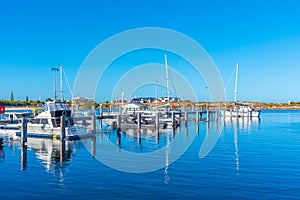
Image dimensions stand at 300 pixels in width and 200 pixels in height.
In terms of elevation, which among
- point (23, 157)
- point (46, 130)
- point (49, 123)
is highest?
point (49, 123)

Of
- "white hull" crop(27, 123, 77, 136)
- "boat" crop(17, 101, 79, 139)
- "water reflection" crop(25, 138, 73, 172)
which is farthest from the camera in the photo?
"boat" crop(17, 101, 79, 139)

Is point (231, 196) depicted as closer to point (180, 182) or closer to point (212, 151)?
point (180, 182)

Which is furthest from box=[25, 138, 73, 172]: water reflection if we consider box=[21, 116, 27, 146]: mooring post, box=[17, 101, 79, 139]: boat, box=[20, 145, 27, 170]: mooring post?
box=[17, 101, 79, 139]: boat

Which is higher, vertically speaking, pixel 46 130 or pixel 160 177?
pixel 46 130

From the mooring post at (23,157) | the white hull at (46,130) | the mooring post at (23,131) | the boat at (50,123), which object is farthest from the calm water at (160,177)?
the boat at (50,123)

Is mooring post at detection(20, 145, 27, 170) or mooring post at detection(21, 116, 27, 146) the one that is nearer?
mooring post at detection(20, 145, 27, 170)

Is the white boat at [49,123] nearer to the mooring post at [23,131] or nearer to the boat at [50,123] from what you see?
the boat at [50,123]

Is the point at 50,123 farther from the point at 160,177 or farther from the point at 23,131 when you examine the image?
the point at 160,177

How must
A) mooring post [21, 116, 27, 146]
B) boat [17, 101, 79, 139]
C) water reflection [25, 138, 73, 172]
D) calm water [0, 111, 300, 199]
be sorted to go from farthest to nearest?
boat [17, 101, 79, 139], mooring post [21, 116, 27, 146], water reflection [25, 138, 73, 172], calm water [0, 111, 300, 199]

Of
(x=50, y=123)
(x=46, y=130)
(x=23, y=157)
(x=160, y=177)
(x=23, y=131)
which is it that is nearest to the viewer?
(x=160, y=177)

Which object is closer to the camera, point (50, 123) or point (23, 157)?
point (23, 157)

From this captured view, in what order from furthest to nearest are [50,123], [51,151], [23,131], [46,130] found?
[50,123]
[46,130]
[23,131]
[51,151]

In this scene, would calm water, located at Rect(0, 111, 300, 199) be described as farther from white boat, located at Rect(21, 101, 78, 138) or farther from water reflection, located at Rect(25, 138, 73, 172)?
white boat, located at Rect(21, 101, 78, 138)

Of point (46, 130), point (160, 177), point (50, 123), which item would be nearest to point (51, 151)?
point (46, 130)
